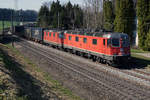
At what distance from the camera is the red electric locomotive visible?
2048 cm

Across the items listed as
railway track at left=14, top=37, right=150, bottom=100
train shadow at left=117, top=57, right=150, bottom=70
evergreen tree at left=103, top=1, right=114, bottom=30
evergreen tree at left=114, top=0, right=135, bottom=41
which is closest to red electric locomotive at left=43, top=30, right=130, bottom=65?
train shadow at left=117, top=57, right=150, bottom=70

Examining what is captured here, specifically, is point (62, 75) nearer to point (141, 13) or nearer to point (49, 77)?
point (49, 77)

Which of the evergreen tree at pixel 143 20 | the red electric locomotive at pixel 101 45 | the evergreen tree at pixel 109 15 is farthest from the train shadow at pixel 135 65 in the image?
the evergreen tree at pixel 109 15

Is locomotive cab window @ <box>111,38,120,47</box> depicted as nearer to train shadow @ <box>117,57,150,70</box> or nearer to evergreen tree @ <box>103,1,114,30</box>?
train shadow @ <box>117,57,150,70</box>

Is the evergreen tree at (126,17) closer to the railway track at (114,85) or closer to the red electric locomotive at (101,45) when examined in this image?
the red electric locomotive at (101,45)

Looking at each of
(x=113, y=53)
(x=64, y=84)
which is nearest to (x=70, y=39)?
(x=113, y=53)

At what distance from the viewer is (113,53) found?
20469 mm

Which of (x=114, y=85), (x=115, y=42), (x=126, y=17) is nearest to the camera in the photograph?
(x=114, y=85)

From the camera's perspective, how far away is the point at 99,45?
22.3 meters

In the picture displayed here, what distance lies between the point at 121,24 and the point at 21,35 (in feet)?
129

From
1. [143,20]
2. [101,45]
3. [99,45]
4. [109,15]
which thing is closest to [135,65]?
[101,45]

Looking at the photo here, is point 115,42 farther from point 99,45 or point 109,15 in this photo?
point 109,15

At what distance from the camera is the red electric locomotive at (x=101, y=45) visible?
20.5 m

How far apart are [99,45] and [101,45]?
0.45 m
